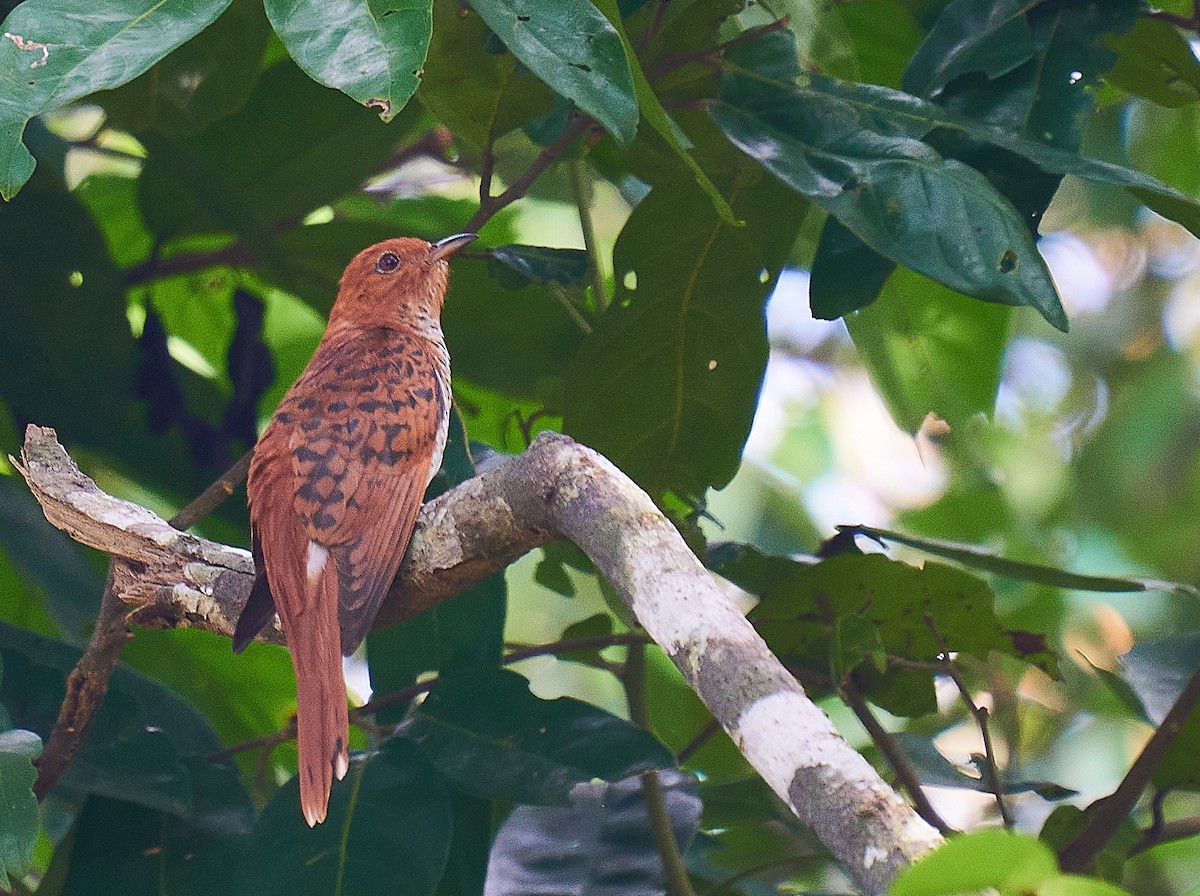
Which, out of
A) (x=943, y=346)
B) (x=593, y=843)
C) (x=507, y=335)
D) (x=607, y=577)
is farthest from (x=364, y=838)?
(x=943, y=346)

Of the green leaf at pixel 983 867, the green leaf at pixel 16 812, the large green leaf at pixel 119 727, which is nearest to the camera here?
the green leaf at pixel 983 867

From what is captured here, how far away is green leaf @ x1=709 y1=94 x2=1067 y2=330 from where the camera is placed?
202cm

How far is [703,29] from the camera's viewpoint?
7.98ft

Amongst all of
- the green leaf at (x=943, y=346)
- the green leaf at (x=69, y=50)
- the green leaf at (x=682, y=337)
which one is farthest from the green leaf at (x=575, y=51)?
the green leaf at (x=943, y=346)

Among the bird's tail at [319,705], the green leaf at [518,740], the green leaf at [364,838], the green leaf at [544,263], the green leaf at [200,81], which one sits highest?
the green leaf at [200,81]

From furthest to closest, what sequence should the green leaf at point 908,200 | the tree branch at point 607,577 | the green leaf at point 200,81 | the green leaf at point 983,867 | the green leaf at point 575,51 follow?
the green leaf at point 200,81
the green leaf at point 908,200
the green leaf at point 575,51
the tree branch at point 607,577
the green leaf at point 983,867

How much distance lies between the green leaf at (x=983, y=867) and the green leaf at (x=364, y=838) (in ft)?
4.56

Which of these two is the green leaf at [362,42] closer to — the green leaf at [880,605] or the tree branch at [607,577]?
the tree branch at [607,577]

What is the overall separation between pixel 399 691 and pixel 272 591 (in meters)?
0.46

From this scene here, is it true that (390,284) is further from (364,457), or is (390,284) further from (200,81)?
(364,457)

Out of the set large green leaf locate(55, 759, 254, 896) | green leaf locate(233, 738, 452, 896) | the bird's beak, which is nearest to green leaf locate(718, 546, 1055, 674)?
green leaf locate(233, 738, 452, 896)

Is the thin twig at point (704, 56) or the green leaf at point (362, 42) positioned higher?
the green leaf at point (362, 42)

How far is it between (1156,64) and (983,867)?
7.43 ft

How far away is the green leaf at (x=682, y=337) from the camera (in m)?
2.58
